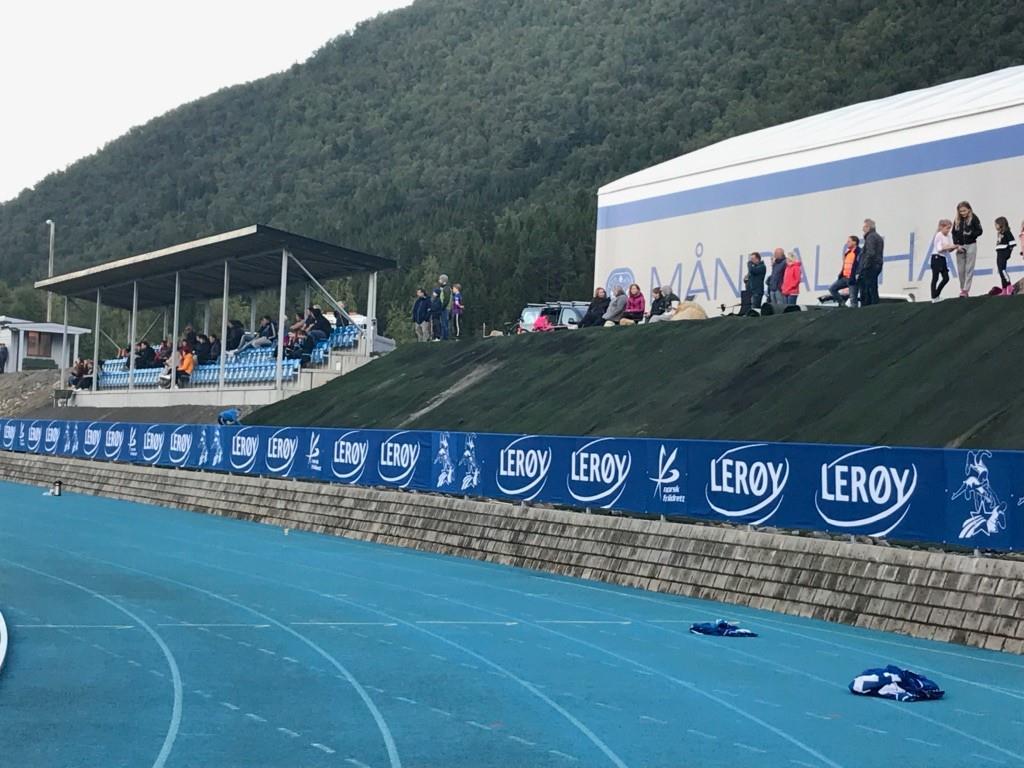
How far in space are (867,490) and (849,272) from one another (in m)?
10.7

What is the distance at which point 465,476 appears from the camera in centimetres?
2538

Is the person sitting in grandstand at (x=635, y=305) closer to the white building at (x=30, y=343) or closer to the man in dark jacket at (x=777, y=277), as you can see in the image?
the man in dark jacket at (x=777, y=277)

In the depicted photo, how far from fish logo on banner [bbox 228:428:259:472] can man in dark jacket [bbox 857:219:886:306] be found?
14.2 m

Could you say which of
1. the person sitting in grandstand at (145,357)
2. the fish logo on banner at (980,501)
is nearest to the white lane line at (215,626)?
the fish logo on banner at (980,501)

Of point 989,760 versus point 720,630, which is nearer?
point 989,760

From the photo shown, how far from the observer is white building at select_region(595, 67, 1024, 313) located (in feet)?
82.6

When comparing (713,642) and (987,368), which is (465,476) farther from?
(713,642)

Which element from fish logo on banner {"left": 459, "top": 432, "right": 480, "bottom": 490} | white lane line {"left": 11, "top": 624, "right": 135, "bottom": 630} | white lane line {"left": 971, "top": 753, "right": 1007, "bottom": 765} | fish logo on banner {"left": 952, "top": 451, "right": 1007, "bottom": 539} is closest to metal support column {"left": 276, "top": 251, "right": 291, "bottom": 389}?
fish logo on banner {"left": 459, "top": 432, "right": 480, "bottom": 490}

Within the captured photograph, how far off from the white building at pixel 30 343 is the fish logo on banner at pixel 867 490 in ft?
182

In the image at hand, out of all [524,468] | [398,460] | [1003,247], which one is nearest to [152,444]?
[398,460]

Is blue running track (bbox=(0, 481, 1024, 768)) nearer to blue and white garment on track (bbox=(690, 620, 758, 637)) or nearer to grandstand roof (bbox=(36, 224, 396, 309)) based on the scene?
blue and white garment on track (bbox=(690, 620, 758, 637))

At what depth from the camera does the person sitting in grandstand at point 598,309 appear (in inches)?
1367

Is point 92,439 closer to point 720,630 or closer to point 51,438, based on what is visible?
point 51,438

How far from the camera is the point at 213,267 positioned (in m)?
46.7
